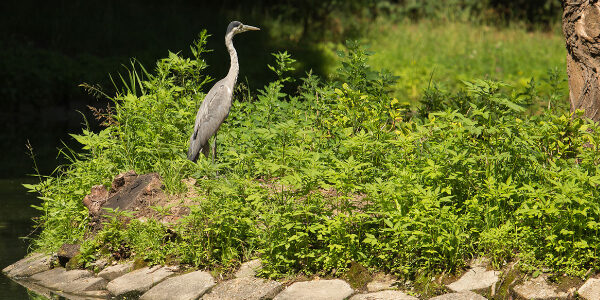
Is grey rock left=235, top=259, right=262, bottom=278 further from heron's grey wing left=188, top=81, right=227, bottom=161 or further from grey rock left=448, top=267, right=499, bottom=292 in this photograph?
heron's grey wing left=188, top=81, right=227, bottom=161

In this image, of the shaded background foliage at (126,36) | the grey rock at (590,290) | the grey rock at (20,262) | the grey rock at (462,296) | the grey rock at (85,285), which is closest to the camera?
the grey rock at (590,290)

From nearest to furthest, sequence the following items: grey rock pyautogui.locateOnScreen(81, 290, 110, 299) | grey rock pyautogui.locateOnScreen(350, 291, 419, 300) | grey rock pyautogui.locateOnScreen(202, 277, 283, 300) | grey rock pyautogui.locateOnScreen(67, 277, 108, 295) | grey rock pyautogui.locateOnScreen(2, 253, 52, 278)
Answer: grey rock pyautogui.locateOnScreen(350, 291, 419, 300)
grey rock pyautogui.locateOnScreen(202, 277, 283, 300)
grey rock pyautogui.locateOnScreen(81, 290, 110, 299)
grey rock pyautogui.locateOnScreen(67, 277, 108, 295)
grey rock pyautogui.locateOnScreen(2, 253, 52, 278)

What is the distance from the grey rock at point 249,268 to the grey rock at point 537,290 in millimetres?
1756

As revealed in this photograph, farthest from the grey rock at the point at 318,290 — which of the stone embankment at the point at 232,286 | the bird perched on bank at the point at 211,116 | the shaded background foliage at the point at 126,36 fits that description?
the shaded background foliage at the point at 126,36

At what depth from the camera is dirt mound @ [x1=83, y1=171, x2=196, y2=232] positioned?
596 cm

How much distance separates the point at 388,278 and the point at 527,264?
0.88 m

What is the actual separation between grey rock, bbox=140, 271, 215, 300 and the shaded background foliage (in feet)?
21.2

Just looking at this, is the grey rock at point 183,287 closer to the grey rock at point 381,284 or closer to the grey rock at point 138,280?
the grey rock at point 138,280

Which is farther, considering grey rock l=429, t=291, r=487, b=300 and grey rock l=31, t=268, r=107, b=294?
grey rock l=31, t=268, r=107, b=294

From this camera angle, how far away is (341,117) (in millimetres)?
6270

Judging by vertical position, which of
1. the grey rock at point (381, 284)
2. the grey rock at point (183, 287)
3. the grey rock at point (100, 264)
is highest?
the grey rock at point (381, 284)

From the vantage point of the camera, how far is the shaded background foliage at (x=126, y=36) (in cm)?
1457

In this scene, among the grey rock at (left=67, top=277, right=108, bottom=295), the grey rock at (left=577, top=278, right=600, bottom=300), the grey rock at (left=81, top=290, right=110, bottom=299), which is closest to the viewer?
the grey rock at (left=577, top=278, right=600, bottom=300)

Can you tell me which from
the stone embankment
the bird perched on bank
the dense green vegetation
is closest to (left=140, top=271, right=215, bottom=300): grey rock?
the stone embankment
